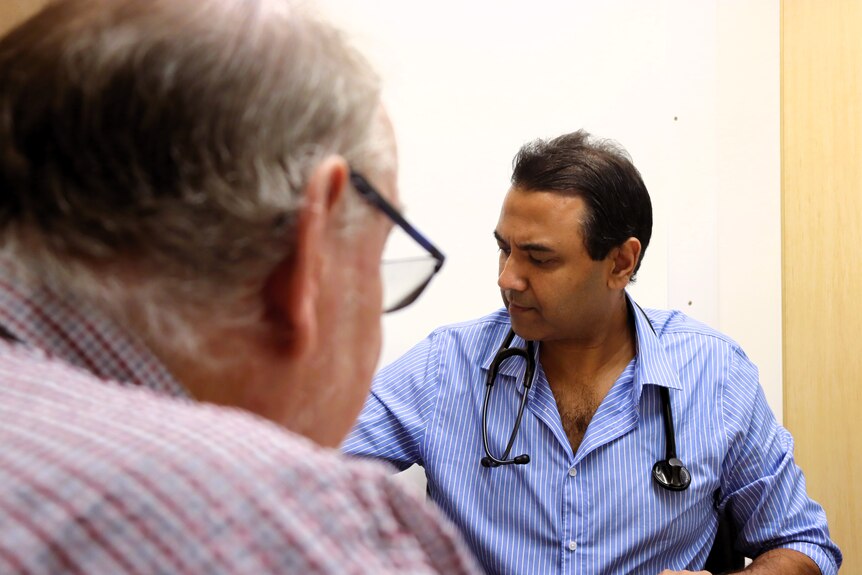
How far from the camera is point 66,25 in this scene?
1.61ft

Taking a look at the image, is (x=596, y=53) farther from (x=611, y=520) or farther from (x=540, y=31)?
(x=611, y=520)

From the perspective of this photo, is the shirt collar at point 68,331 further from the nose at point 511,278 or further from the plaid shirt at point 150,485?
the nose at point 511,278

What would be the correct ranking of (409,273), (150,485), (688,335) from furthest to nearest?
(688,335) → (409,273) → (150,485)

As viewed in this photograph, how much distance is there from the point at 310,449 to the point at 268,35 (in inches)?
9.9

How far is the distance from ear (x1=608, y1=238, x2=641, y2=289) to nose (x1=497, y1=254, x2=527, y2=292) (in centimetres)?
20

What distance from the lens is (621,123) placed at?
6.77ft

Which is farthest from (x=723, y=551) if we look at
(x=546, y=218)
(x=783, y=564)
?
(x=546, y=218)

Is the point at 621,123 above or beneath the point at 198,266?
beneath

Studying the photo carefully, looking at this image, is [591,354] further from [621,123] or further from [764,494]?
[621,123]

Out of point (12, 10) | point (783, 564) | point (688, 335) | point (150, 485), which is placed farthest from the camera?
point (688, 335)

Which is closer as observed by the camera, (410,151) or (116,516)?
(116,516)

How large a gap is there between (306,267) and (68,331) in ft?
0.45

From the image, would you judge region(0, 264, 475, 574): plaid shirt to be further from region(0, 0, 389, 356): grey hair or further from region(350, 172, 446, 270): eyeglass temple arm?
region(350, 172, 446, 270): eyeglass temple arm

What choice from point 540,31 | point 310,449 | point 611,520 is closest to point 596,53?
point 540,31
